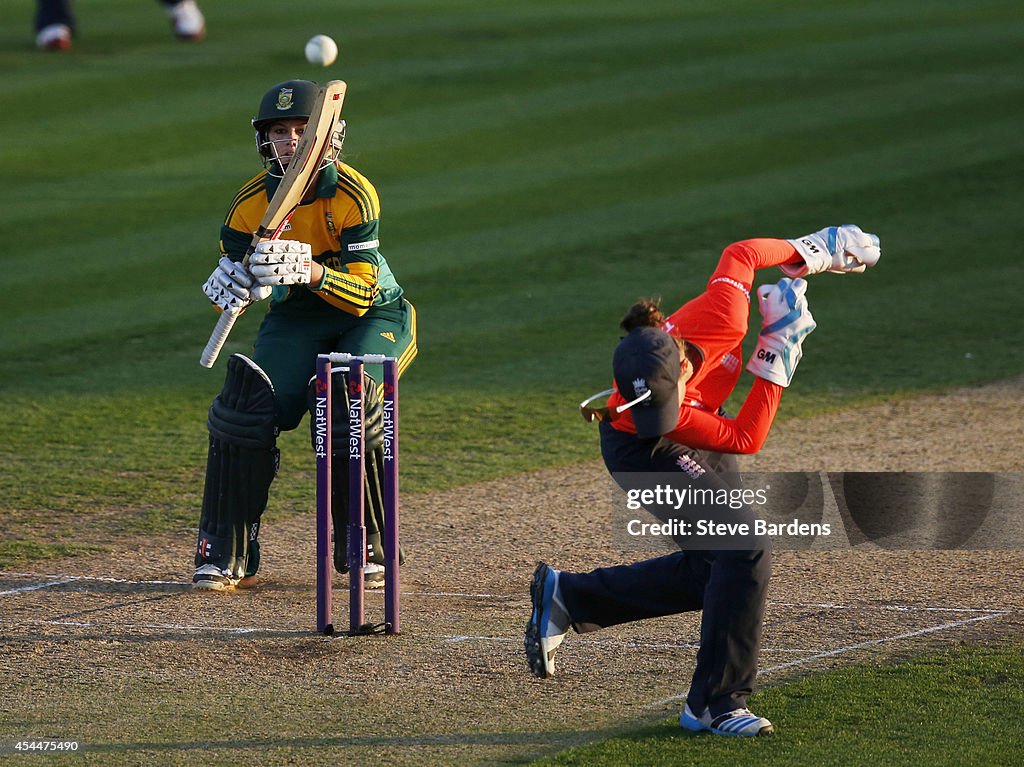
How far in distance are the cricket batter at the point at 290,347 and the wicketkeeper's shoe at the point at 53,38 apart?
1497cm

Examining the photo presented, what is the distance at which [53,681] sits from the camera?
5.74 m

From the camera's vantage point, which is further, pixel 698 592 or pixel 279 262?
pixel 279 262

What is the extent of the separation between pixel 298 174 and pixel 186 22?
15.8 m

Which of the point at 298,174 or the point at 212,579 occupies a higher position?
the point at 298,174

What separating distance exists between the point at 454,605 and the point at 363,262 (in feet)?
4.63

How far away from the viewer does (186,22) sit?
70.5 feet

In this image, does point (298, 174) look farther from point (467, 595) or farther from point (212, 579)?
point (467, 595)

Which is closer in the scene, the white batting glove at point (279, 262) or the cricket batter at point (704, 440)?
the cricket batter at point (704, 440)

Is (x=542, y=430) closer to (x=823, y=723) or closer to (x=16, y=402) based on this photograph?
(x=16, y=402)

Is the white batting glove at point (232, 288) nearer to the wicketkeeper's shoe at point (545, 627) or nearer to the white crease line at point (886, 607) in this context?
the wicketkeeper's shoe at point (545, 627)

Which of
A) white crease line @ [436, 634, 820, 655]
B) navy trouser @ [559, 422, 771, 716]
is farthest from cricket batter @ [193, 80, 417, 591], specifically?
navy trouser @ [559, 422, 771, 716]

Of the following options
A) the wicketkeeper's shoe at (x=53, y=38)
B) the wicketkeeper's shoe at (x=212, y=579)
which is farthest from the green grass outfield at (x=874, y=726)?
the wicketkeeper's shoe at (x=53, y=38)

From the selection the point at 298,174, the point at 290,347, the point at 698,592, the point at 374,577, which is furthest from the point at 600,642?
the point at 298,174

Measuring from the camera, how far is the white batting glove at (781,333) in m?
5.46
